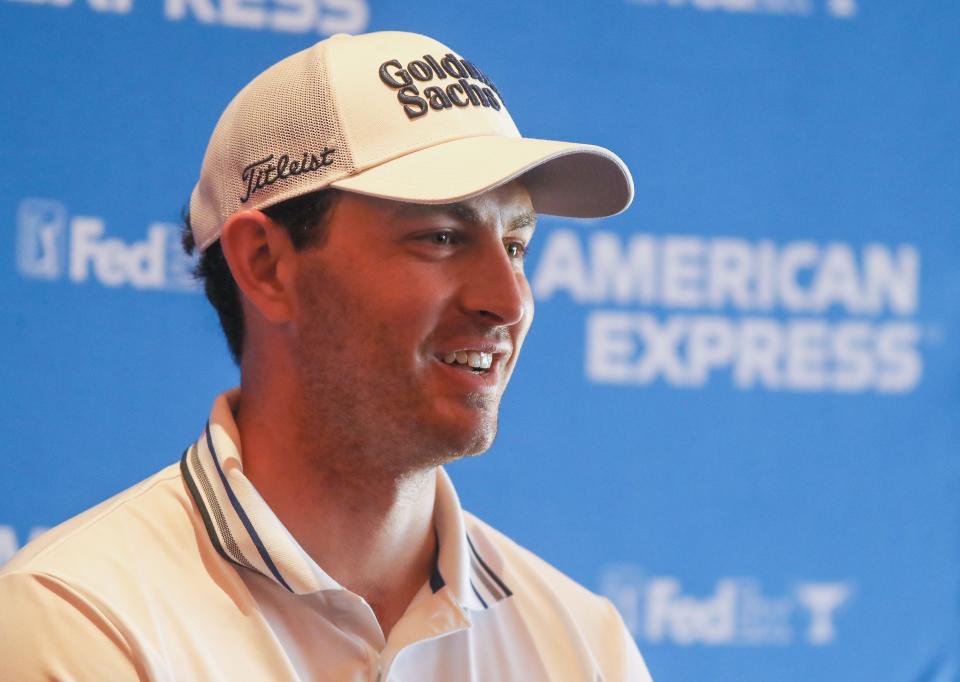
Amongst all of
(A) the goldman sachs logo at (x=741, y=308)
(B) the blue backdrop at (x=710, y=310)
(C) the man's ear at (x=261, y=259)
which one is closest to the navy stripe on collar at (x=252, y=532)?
(C) the man's ear at (x=261, y=259)

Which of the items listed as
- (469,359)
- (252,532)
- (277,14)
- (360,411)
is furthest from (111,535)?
(277,14)

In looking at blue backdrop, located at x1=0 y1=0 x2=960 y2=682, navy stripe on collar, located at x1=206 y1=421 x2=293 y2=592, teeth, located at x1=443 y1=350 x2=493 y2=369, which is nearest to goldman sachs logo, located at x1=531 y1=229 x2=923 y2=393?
blue backdrop, located at x1=0 y1=0 x2=960 y2=682

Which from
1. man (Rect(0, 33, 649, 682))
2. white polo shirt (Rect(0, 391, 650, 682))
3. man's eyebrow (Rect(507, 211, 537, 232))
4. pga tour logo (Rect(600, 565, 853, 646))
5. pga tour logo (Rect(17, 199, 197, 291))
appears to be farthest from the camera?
pga tour logo (Rect(600, 565, 853, 646))

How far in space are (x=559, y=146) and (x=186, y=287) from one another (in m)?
0.67

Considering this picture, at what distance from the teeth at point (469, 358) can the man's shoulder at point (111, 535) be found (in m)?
0.26

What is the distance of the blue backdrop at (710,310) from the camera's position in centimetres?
160

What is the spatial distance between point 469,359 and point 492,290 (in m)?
0.07

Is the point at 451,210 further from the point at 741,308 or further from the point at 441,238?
the point at 741,308

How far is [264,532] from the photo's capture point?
1.04 meters

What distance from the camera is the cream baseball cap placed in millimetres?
1074

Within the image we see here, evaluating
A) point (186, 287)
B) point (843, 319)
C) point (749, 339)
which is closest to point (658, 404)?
point (749, 339)

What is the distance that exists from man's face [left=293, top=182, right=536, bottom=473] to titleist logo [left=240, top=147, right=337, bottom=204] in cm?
4

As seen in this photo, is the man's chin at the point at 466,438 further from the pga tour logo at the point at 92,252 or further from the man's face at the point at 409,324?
the pga tour logo at the point at 92,252

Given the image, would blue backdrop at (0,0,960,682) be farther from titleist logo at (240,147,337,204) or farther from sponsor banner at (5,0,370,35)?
titleist logo at (240,147,337,204)
